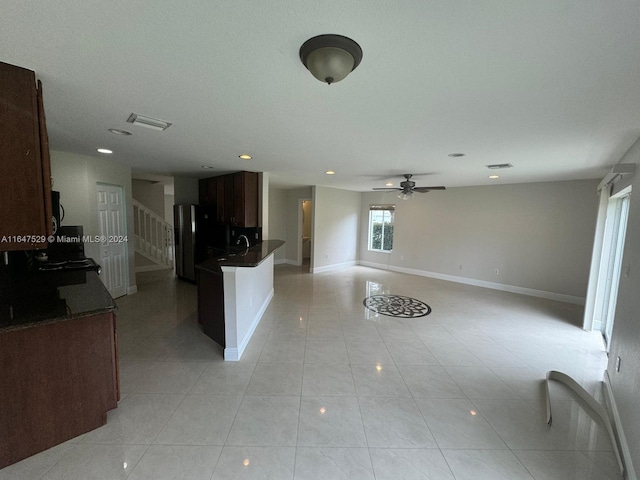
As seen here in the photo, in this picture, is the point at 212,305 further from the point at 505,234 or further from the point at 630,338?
the point at 505,234

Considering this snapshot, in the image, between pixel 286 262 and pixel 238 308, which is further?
pixel 286 262

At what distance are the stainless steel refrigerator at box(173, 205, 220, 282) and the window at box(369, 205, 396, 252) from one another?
14.9 ft

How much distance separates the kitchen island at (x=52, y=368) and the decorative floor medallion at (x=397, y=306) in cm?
352

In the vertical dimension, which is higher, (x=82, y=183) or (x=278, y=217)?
(x=82, y=183)

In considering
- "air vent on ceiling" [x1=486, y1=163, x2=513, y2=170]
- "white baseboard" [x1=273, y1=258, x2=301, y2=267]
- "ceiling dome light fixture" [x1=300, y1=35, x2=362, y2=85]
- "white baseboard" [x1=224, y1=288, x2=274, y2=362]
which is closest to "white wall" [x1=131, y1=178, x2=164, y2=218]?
"white baseboard" [x1=273, y1=258, x2=301, y2=267]

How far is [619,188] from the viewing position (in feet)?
10.3

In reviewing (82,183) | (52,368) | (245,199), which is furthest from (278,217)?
(52,368)

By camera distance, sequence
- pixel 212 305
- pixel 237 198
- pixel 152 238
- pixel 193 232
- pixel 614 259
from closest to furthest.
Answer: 1. pixel 212 305
2. pixel 614 259
3. pixel 237 198
4. pixel 193 232
5. pixel 152 238

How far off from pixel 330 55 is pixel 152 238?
723 cm

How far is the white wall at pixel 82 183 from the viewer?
3703 mm

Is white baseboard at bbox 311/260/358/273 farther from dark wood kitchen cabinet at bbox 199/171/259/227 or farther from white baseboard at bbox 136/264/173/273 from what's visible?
white baseboard at bbox 136/264/173/273

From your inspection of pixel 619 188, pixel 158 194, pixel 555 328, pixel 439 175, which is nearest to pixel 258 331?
pixel 439 175

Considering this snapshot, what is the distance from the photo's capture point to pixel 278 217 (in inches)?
313

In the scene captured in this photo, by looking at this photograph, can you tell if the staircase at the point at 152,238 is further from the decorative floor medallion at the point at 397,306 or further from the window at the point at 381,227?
the window at the point at 381,227
